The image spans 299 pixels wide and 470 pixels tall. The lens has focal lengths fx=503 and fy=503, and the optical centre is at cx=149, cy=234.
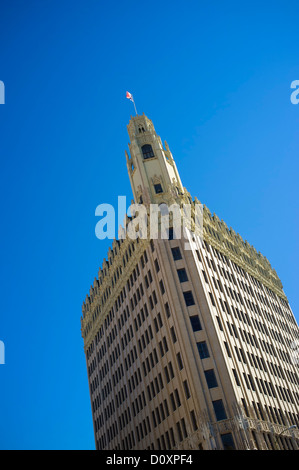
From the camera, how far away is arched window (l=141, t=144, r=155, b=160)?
3612 inches

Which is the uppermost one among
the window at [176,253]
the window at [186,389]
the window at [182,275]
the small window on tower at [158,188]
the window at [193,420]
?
the small window on tower at [158,188]

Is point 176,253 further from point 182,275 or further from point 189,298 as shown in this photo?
point 189,298

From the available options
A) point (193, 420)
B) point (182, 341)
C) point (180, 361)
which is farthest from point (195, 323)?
point (193, 420)

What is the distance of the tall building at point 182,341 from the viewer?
63.1m

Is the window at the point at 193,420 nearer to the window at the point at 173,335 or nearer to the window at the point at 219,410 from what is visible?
the window at the point at 219,410

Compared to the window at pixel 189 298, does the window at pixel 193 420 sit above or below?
Result: below

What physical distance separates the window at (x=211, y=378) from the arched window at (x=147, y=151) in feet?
139

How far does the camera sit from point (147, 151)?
A: 3649 inches

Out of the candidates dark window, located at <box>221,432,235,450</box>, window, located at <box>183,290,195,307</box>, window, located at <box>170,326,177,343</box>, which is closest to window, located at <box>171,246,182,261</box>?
window, located at <box>183,290,195,307</box>

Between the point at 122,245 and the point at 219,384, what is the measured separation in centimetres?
3404

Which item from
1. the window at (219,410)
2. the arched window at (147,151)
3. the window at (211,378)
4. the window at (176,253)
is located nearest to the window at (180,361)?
the window at (211,378)

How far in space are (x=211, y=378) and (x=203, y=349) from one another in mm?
3946
